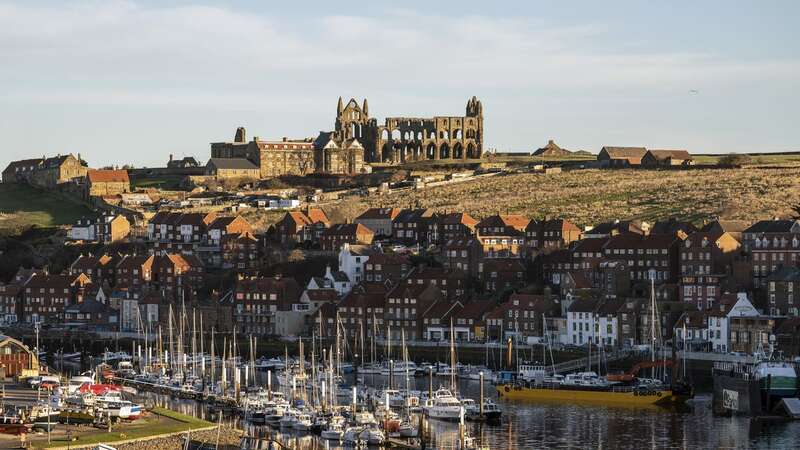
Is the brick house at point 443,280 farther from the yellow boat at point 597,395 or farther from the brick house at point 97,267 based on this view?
the brick house at point 97,267

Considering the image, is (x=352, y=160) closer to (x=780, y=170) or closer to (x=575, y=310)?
(x=780, y=170)

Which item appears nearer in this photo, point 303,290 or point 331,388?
point 331,388

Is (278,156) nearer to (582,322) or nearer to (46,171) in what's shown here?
(46,171)

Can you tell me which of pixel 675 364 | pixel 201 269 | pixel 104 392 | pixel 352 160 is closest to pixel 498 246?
pixel 201 269

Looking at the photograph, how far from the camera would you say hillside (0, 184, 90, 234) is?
497ft

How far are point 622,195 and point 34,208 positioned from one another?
54.5 m

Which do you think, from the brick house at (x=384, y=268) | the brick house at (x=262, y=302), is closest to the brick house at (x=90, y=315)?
the brick house at (x=262, y=302)

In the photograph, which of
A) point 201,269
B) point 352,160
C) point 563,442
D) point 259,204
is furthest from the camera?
point 352,160

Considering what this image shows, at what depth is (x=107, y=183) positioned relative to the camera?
520ft

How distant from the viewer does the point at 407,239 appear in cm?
12744

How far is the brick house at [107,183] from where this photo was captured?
15775 centimetres

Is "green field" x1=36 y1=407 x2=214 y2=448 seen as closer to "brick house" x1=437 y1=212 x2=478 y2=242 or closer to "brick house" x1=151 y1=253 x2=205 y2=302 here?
"brick house" x1=151 y1=253 x2=205 y2=302

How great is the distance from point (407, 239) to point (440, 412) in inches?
2088

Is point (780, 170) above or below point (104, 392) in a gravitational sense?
above
